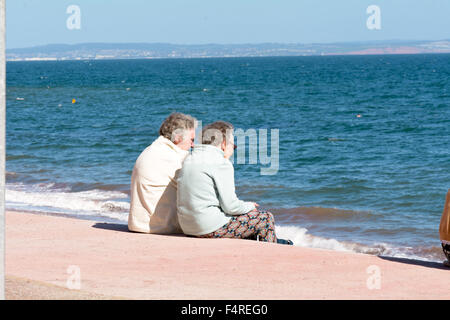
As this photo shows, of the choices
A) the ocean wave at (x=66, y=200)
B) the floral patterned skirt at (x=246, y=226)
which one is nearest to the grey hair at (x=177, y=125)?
the floral patterned skirt at (x=246, y=226)

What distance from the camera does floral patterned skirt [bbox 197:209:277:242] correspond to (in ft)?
20.8

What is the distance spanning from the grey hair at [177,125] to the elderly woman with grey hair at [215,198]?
0.29 meters

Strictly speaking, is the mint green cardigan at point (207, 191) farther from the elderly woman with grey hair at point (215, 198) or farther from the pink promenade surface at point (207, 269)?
the pink promenade surface at point (207, 269)

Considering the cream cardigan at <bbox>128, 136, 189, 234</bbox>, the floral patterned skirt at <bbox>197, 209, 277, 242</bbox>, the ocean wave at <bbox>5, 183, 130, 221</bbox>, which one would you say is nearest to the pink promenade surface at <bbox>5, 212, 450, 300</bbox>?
the floral patterned skirt at <bbox>197, 209, 277, 242</bbox>

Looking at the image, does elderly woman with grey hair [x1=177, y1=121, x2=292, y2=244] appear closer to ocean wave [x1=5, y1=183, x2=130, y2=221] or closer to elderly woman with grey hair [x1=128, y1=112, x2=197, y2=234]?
elderly woman with grey hair [x1=128, y1=112, x2=197, y2=234]

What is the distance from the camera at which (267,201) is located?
12312 mm

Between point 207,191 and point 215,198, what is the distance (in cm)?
12

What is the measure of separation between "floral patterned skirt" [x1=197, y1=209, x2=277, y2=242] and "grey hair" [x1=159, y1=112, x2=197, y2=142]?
954 millimetres

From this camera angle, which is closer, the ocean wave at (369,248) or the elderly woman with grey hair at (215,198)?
the elderly woman with grey hair at (215,198)

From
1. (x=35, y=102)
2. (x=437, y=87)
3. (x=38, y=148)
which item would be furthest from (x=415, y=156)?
(x=437, y=87)

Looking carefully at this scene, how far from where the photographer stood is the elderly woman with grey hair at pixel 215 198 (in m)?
6.10

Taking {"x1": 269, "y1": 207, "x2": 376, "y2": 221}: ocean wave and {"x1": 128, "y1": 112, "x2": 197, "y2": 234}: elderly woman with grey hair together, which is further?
{"x1": 269, "y1": 207, "x2": 376, "y2": 221}: ocean wave

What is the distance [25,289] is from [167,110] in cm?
2999

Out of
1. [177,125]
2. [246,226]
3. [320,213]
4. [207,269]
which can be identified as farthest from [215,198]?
[320,213]
